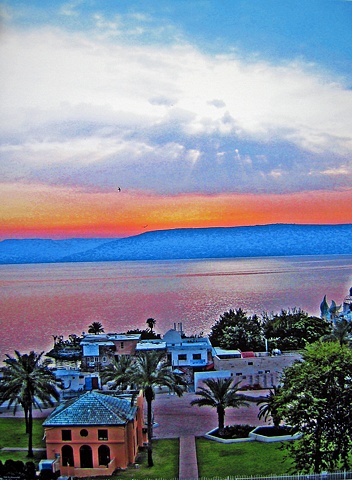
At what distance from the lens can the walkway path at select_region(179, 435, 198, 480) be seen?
6025mm

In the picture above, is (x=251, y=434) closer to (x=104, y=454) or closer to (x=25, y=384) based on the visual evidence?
(x=104, y=454)

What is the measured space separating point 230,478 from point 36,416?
12.0 feet

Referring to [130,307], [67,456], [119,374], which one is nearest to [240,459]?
[67,456]

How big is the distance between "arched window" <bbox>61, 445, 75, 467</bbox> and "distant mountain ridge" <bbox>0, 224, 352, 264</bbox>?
7.68m

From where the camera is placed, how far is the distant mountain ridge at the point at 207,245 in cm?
1579

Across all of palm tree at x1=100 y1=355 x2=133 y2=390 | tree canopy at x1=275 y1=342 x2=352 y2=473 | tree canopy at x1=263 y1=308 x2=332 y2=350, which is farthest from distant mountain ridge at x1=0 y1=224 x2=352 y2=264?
tree canopy at x1=275 y1=342 x2=352 y2=473

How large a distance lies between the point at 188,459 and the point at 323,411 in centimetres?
174

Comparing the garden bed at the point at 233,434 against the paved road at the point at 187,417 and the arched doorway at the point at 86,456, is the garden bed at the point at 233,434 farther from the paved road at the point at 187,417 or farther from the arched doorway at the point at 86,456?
the arched doorway at the point at 86,456

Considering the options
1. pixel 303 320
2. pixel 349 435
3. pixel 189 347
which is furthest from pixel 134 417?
pixel 303 320

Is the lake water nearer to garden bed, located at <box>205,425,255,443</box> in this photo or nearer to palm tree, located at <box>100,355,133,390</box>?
palm tree, located at <box>100,355,133,390</box>

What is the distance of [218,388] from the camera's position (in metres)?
7.73

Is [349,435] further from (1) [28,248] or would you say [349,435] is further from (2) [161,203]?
(1) [28,248]

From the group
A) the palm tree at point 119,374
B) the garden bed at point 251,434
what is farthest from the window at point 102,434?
the garden bed at point 251,434

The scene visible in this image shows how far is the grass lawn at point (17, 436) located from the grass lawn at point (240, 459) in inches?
68.6
